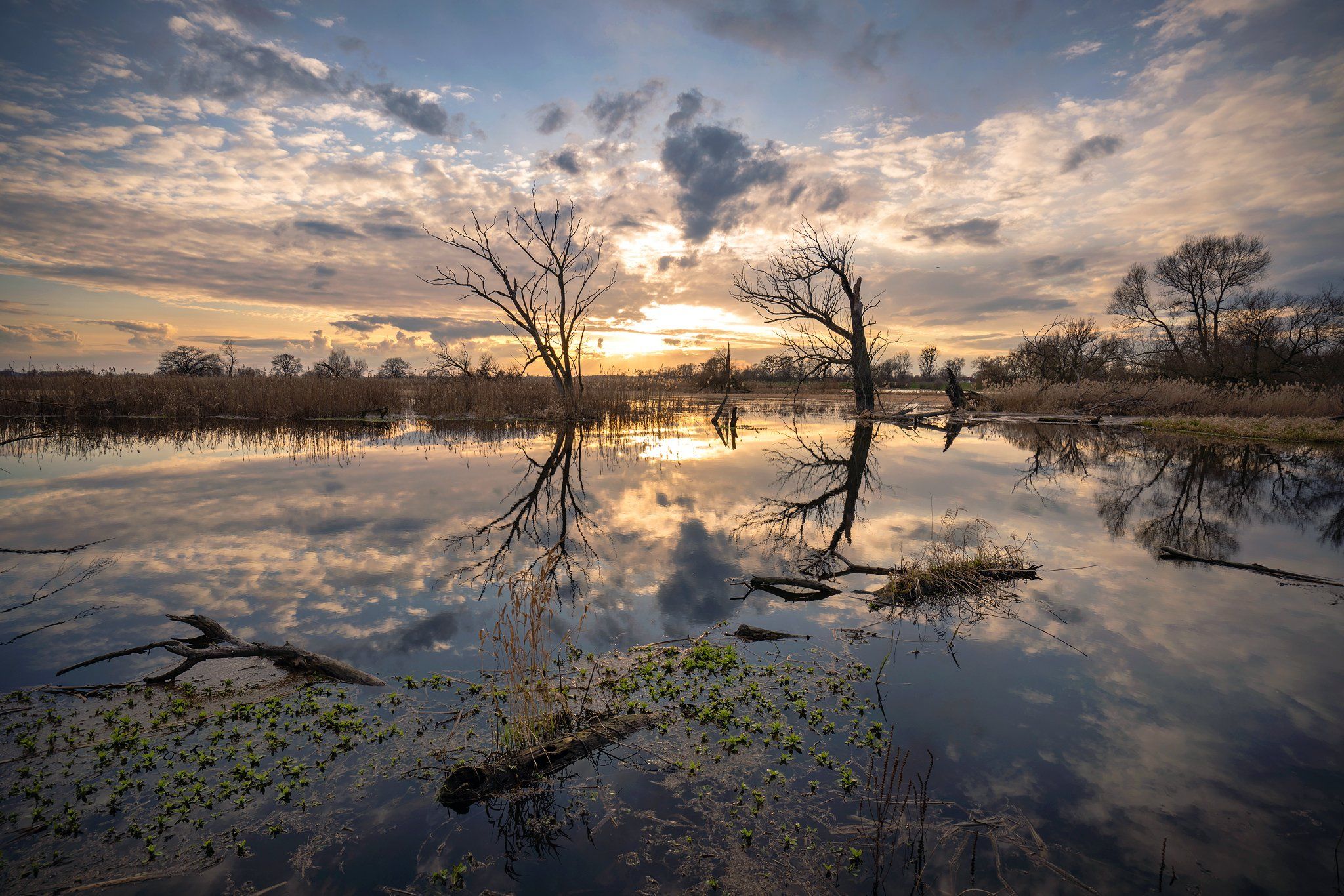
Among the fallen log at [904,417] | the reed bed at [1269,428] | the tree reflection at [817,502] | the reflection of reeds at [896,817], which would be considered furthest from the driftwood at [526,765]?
the fallen log at [904,417]

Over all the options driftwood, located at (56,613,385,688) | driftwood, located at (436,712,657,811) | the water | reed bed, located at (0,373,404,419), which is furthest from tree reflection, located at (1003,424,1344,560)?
reed bed, located at (0,373,404,419)

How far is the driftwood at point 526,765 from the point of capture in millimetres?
3172

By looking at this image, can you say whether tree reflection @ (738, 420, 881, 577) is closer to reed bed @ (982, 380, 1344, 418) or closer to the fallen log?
the fallen log

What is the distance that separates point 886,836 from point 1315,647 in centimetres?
535

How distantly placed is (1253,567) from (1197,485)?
6401 millimetres

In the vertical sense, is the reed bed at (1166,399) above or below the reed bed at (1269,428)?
above

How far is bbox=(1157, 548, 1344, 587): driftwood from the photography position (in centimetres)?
698

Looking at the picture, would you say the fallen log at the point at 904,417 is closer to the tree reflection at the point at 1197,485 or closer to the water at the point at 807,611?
the tree reflection at the point at 1197,485

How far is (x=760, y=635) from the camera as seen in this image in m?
5.33

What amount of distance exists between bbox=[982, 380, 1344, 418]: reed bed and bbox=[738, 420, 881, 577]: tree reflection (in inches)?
748

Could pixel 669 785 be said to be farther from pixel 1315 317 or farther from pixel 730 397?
pixel 730 397

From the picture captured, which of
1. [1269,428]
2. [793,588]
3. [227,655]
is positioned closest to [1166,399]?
[1269,428]

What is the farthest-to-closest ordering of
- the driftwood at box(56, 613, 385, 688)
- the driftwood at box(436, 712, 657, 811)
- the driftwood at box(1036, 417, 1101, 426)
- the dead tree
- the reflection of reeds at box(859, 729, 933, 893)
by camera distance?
the dead tree < the driftwood at box(1036, 417, 1101, 426) < the driftwood at box(56, 613, 385, 688) < the driftwood at box(436, 712, 657, 811) < the reflection of reeds at box(859, 729, 933, 893)

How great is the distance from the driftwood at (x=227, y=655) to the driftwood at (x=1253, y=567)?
31.5ft
